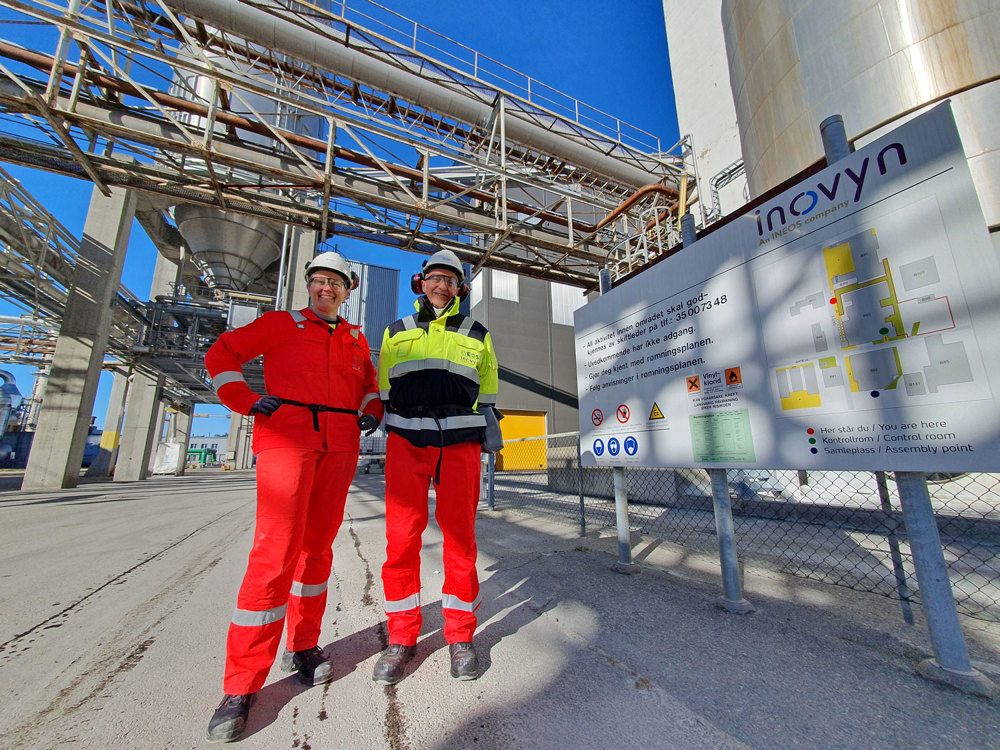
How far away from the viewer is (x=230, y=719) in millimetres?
1381

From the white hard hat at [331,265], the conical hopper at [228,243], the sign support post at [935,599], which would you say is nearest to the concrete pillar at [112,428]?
the conical hopper at [228,243]

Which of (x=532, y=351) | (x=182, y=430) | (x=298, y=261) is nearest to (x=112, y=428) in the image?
(x=182, y=430)

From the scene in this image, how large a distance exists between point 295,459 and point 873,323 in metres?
2.64

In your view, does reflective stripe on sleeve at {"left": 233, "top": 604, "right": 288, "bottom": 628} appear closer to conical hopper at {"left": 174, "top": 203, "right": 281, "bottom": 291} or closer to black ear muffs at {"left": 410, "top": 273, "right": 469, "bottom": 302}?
black ear muffs at {"left": 410, "top": 273, "right": 469, "bottom": 302}

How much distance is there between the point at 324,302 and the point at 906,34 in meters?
9.14

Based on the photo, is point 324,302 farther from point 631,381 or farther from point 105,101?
point 105,101

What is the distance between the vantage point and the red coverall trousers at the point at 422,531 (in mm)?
1854

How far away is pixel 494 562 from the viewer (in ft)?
11.4

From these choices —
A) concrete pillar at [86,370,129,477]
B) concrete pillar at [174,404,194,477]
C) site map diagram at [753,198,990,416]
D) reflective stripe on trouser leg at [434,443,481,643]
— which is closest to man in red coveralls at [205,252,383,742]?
reflective stripe on trouser leg at [434,443,481,643]

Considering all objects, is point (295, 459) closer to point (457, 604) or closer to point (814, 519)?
point (457, 604)

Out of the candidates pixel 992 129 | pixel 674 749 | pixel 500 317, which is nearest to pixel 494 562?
pixel 674 749

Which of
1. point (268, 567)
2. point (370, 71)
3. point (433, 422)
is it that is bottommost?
point (268, 567)

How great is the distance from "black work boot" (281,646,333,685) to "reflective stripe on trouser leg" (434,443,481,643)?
20.9 inches

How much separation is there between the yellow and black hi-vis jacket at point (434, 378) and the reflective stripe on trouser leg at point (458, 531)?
119mm
